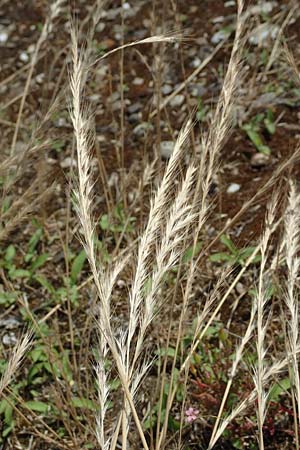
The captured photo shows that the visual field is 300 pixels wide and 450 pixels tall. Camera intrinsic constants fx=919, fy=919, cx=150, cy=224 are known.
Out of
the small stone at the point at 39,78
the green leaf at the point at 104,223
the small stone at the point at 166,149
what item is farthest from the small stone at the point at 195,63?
the green leaf at the point at 104,223

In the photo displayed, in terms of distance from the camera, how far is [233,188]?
10.0 ft

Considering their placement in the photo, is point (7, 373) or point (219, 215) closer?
point (7, 373)

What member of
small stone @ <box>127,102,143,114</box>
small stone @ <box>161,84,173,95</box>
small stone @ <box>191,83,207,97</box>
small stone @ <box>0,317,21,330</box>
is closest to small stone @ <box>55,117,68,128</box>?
small stone @ <box>127,102,143,114</box>

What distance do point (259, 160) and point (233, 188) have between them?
0.49 feet

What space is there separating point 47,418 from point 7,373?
2.76 ft

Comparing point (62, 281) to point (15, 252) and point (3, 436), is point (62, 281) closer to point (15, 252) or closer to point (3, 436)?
point (15, 252)

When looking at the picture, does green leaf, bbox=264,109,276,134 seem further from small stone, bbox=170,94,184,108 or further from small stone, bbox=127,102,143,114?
small stone, bbox=127,102,143,114

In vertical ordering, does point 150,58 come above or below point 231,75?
below

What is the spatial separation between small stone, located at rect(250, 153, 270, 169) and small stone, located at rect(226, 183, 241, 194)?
112 millimetres

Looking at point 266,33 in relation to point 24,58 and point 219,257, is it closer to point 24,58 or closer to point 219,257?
point 24,58

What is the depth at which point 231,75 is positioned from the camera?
5.60ft

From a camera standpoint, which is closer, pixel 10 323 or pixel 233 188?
pixel 10 323

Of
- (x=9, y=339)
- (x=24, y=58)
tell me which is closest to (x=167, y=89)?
(x=24, y=58)

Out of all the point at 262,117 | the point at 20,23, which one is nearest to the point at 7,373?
the point at 262,117
